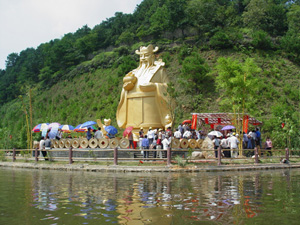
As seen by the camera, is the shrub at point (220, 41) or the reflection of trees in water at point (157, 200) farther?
the shrub at point (220, 41)

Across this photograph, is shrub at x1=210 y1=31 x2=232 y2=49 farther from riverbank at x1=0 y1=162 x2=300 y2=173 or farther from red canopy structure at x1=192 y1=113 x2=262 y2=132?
riverbank at x1=0 y1=162 x2=300 y2=173

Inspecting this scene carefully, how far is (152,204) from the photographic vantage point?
635 centimetres

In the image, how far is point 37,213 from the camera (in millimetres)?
5660

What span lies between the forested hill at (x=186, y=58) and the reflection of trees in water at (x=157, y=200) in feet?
84.1

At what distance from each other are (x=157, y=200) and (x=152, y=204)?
432 mm

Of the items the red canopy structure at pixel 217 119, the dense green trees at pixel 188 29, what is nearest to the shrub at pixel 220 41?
the dense green trees at pixel 188 29

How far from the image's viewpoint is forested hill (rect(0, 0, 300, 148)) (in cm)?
4094

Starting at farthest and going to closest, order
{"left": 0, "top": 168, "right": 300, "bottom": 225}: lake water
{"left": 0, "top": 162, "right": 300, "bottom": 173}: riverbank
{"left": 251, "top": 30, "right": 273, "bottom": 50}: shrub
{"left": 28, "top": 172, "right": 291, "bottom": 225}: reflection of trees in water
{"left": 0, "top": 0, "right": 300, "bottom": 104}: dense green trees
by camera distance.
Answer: {"left": 0, "top": 0, "right": 300, "bottom": 104}: dense green trees
{"left": 251, "top": 30, "right": 273, "bottom": 50}: shrub
{"left": 0, "top": 162, "right": 300, "bottom": 173}: riverbank
{"left": 28, "top": 172, "right": 291, "bottom": 225}: reflection of trees in water
{"left": 0, "top": 168, "right": 300, "bottom": 225}: lake water

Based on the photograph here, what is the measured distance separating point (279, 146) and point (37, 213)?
22.5 metres

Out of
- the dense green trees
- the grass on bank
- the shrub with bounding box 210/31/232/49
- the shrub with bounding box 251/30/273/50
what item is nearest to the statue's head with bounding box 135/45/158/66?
the grass on bank

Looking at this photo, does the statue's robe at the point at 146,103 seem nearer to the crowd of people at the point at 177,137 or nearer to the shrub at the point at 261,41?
the crowd of people at the point at 177,137

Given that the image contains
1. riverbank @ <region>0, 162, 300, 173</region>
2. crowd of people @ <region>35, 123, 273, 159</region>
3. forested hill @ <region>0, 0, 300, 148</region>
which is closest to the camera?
riverbank @ <region>0, 162, 300, 173</region>

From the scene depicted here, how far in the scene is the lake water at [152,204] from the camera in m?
5.19

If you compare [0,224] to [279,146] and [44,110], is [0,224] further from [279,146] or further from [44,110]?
[44,110]
